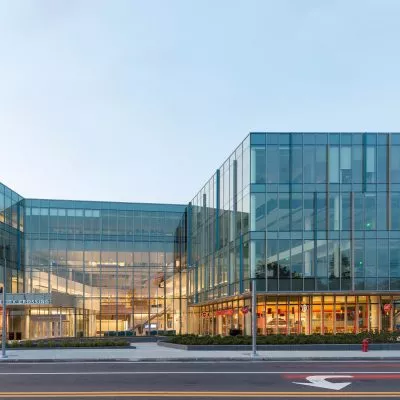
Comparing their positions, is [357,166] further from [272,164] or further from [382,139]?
[272,164]

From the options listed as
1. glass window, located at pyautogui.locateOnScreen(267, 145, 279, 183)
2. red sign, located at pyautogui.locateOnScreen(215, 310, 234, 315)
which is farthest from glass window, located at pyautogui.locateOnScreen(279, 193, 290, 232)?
red sign, located at pyautogui.locateOnScreen(215, 310, 234, 315)

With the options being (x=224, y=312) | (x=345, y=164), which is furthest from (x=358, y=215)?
(x=224, y=312)

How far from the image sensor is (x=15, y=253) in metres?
68.0

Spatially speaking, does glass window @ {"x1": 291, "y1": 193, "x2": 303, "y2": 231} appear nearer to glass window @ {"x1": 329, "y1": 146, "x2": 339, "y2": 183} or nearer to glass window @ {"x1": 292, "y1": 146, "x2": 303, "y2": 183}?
glass window @ {"x1": 292, "y1": 146, "x2": 303, "y2": 183}

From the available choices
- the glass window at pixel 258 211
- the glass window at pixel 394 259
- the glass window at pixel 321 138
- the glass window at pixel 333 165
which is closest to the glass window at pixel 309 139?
the glass window at pixel 321 138

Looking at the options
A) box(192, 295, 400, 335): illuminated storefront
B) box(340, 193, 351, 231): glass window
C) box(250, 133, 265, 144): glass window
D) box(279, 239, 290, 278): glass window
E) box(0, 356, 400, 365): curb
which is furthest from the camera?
box(192, 295, 400, 335): illuminated storefront

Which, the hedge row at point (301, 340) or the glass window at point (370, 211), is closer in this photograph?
the hedge row at point (301, 340)

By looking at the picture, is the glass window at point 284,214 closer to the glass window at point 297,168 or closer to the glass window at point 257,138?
the glass window at point 297,168
